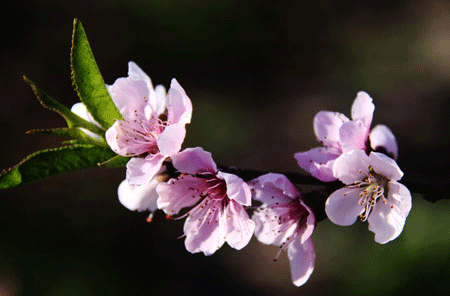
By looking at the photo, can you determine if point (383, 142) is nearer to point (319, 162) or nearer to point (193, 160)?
point (319, 162)

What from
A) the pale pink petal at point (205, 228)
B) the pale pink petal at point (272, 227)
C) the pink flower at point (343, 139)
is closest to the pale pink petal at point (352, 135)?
the pink flower at point (343, 139)

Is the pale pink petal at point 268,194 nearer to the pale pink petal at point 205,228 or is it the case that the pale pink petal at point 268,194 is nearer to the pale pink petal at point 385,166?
the pale pink petal at point 205,228

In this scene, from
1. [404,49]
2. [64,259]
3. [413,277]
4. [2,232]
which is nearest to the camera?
[413,277]

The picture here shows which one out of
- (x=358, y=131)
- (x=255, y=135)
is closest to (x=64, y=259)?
(x=255, y=135)

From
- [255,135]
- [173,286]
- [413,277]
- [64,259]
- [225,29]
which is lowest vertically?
[173,286]

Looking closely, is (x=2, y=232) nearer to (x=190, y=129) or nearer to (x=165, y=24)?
(x=190, y=129)

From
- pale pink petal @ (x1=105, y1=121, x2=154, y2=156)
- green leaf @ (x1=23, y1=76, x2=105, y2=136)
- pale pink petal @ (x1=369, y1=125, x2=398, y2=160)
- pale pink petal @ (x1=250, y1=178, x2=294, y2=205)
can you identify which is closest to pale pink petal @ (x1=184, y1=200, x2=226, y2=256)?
pale pink petal @ (x1=250, y1=178, x2=294, y2=205)

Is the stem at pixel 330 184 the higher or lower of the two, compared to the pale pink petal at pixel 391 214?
higher
